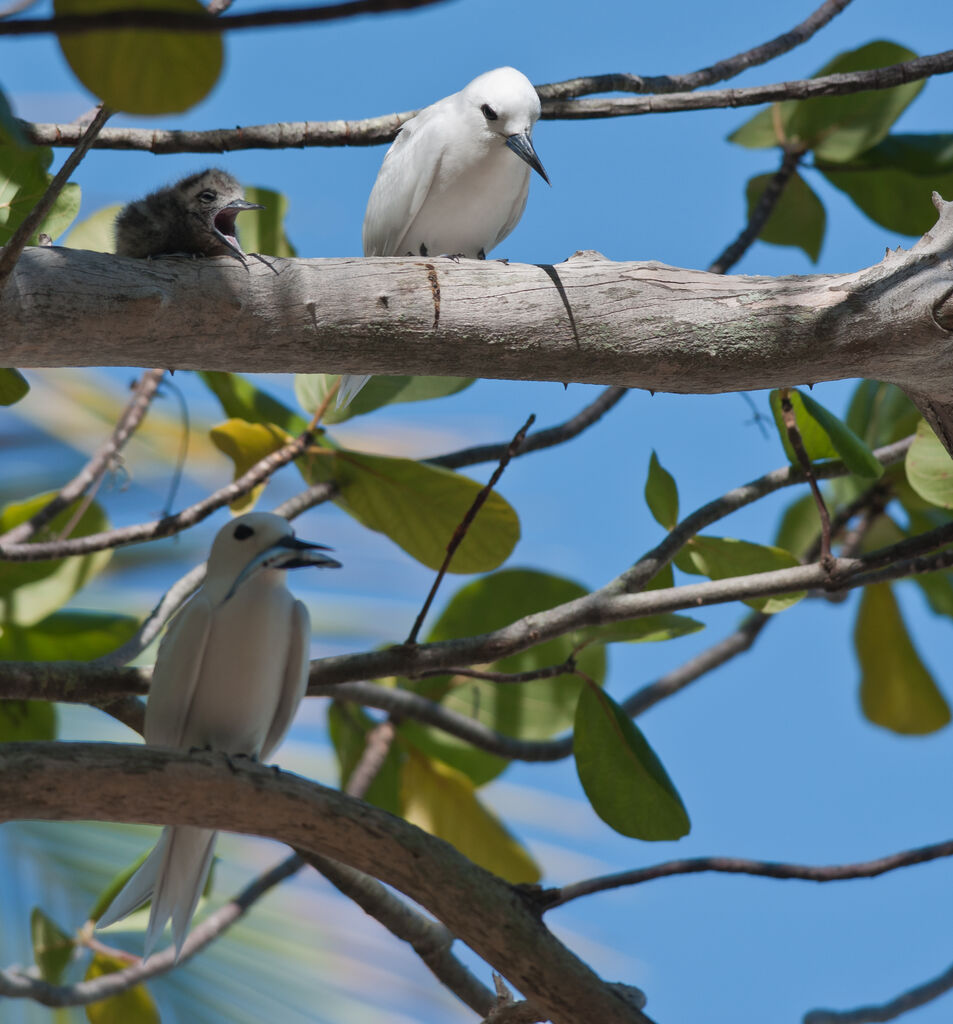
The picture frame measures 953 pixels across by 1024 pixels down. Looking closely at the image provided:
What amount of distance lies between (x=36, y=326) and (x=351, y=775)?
153 centimetres

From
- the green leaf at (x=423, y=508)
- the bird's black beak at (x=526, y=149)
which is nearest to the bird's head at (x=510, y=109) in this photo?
the bird's black beak at (x=526, y=149)

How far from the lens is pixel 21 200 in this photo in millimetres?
1550

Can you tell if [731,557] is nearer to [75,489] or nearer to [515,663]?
[515,663]

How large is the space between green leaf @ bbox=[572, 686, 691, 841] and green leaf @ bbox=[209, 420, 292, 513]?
81 cm

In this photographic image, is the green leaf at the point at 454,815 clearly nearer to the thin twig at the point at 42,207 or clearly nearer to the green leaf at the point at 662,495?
the green leaf at the point at 662,495

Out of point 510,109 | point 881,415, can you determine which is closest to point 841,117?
point 881,415

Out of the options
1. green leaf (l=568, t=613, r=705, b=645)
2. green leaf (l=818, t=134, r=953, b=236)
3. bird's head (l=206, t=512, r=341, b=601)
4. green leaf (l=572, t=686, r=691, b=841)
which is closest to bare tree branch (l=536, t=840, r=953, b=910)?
green leaf (l=572, t=686, r=691, b=841)

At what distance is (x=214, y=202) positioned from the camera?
1.77m

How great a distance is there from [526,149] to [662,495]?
26.7 inches

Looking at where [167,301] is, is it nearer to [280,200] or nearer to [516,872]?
[280,200]

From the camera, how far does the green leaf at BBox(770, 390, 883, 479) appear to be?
166 cm

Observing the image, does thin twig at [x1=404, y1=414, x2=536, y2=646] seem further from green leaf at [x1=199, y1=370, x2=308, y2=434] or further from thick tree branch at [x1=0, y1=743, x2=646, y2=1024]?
green leaf at [x1=199, y1=370, x2=308, y2=434]

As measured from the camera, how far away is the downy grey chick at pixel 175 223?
5.66 feet

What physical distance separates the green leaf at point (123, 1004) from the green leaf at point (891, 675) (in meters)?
1.77
